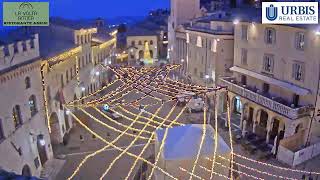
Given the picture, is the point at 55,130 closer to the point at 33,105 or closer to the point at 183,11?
the point at 33,105

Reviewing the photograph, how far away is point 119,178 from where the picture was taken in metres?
23.8

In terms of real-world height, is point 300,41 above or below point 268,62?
above

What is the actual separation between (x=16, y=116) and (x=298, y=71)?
20.8m

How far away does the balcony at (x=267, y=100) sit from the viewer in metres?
25.6

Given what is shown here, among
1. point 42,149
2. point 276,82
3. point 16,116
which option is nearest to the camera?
point 16,116

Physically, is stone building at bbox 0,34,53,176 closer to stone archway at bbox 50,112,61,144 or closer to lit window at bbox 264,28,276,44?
stone archway at bbox 50,112,61,144

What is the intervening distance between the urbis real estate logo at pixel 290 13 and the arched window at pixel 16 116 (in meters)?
19.2

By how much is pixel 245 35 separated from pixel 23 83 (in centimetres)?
2030

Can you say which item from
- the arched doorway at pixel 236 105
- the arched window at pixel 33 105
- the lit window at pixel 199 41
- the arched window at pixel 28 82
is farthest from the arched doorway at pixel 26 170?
the lit window at pixel 199 41

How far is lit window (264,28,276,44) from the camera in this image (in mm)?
28875

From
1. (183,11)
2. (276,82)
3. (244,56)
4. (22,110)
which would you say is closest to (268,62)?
(276,82)

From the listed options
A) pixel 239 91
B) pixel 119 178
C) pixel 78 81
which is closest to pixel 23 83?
pixel 119 178

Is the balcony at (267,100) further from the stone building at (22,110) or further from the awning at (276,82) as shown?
the stone building at (22,110)

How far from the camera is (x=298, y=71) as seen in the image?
2688 cm
